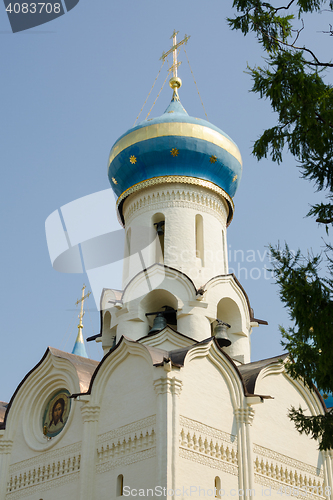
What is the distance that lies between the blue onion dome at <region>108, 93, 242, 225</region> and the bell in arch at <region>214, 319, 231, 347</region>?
3.00m

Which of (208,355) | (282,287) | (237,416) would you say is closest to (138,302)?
Answer: (208,355)

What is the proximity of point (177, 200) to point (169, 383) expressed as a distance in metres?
4.82

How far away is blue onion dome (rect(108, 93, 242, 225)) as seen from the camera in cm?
1229

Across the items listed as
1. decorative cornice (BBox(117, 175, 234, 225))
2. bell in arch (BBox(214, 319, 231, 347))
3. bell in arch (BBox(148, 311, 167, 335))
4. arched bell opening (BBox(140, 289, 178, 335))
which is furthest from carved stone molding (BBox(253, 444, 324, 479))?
decorative cornice (BBox(117, 175, 234, 225))

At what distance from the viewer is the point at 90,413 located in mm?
9391

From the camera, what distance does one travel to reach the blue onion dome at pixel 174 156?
12289 millimetres

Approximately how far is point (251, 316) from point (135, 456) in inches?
171

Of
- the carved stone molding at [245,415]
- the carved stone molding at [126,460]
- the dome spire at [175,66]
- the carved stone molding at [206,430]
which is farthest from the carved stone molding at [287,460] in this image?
the dome spire at [175,66]

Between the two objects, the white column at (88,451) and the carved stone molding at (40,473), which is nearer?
the white column at (88,451)

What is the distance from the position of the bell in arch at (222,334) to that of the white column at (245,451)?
1.80 meters

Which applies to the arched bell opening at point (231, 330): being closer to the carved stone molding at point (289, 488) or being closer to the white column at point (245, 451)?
the white column at point (245, 451)

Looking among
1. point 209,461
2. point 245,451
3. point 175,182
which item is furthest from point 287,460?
point 175,182

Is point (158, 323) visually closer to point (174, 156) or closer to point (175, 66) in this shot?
point (174, 156)

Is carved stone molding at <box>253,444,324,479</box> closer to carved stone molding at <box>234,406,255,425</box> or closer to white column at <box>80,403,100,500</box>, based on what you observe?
carved stone molding at <box>234,406,255,425</box>
